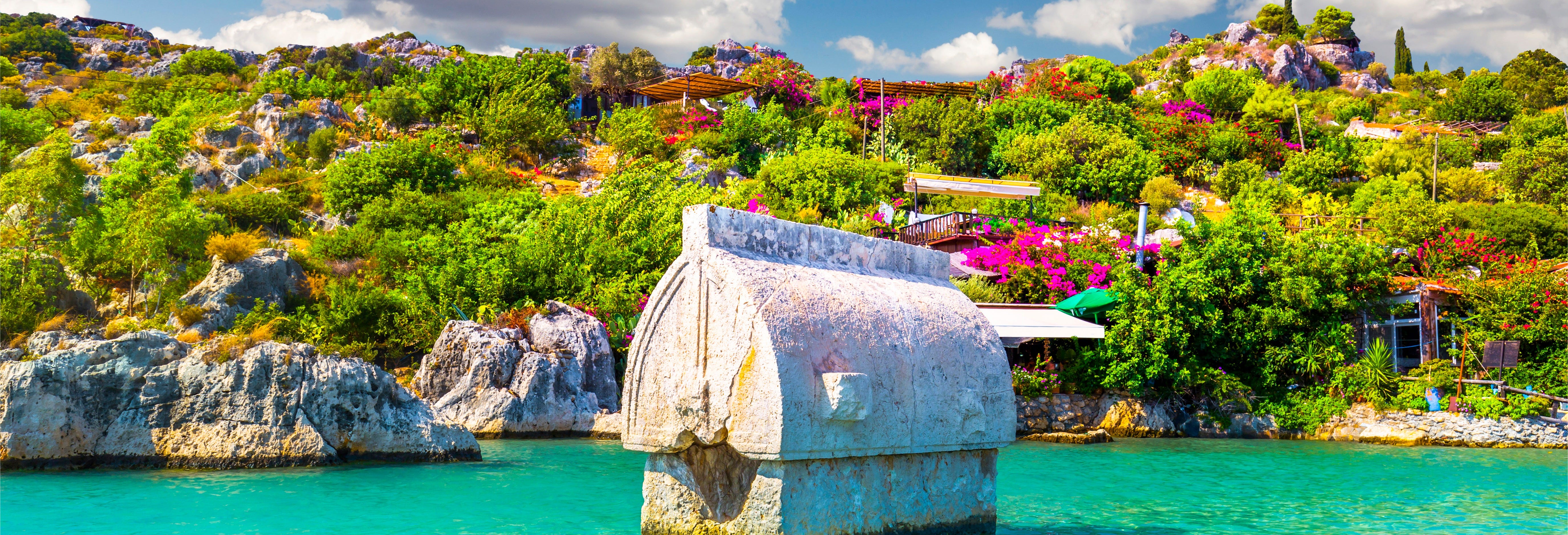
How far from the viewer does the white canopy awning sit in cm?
1841

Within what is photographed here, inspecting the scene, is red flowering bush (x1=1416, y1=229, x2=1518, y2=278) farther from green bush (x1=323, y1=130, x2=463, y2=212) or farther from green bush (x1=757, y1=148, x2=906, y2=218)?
green bush (x1=323, y1=130, x2=463, y2=212)

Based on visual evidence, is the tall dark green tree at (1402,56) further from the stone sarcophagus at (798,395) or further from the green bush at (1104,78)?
the stone sarcophagus at (798,395)

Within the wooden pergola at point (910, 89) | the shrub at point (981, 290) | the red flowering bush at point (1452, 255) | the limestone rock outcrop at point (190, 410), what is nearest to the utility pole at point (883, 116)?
the wooden pergola at point (910, 89)

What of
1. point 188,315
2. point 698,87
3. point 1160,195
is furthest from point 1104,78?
point 188,315

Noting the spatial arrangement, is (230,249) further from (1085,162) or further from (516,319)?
(1085,162)

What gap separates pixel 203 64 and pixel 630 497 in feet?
Result: 158

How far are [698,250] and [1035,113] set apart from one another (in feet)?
119

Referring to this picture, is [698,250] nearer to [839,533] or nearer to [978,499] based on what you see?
[839,533]

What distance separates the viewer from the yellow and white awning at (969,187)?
85.0 feet

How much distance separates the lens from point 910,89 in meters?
45.6

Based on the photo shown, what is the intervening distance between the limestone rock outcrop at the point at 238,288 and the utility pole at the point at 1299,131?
36.1 meters

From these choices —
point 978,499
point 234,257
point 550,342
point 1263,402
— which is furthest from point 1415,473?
point 234,257

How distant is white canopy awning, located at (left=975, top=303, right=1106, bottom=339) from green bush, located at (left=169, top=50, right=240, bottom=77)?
44472 mm

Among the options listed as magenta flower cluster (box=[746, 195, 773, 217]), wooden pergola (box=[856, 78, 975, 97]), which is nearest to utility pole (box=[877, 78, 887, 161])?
wooden pergola (box=[856, 78, 975, 97])
